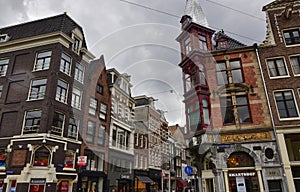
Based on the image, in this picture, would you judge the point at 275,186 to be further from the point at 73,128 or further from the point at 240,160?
the point at 73,128

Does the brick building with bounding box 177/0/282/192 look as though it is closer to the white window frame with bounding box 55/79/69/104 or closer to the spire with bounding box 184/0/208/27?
the spire with bounding box 184/0/208/27

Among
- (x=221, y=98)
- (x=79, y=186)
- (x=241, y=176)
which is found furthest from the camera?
(x=79, y=186)

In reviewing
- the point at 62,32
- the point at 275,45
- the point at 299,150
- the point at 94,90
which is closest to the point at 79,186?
the point at 94,90

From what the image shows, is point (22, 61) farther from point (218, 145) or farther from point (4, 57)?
point (218, 145)

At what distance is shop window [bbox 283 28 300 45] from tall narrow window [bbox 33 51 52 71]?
20342mm

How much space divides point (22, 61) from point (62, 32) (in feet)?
16.1

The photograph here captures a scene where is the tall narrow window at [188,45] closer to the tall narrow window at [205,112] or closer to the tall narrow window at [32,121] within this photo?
the tall narrow window at [205,112]

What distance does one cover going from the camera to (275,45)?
655 inches

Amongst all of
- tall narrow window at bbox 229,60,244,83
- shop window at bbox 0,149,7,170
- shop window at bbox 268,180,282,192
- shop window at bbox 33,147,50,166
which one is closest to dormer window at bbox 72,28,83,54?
shop window at bbox 33,147,50,166

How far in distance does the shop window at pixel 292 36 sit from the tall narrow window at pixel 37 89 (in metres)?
20.4

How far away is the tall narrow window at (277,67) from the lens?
52.7 ft

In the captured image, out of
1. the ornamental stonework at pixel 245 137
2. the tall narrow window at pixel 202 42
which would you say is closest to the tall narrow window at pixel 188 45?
the tall narrow window at pixel 202 42

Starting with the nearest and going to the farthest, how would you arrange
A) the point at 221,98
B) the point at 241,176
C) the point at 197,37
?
1. the point at 241,176
2. the point at 221,98
3. the point at 197,37

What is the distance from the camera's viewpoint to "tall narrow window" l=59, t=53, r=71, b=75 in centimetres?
2089
